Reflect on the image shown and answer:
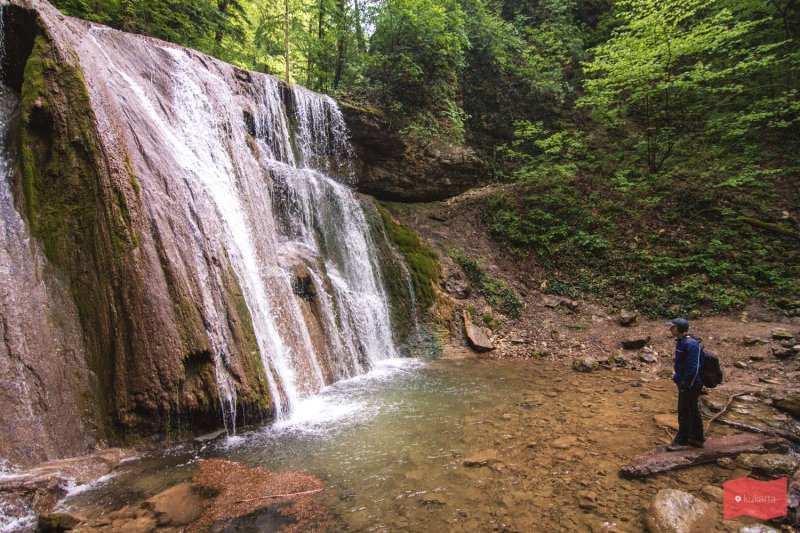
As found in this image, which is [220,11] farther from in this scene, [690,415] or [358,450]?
[690,415]

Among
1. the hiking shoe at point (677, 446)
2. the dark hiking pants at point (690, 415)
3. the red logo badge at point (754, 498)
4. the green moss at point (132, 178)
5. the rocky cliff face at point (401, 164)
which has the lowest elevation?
the red logo badge at point (754, 498)

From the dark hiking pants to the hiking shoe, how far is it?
0.10ft

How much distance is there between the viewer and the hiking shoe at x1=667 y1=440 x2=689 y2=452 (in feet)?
14.1

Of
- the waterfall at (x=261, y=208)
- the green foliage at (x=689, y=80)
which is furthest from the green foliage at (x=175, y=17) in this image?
the green foliage at (x=689, y=80)

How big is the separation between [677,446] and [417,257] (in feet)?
27.3

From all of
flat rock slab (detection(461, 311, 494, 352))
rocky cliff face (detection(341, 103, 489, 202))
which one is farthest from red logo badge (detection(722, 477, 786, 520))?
rocky cliff face (detection(341, 103, 489, 202))

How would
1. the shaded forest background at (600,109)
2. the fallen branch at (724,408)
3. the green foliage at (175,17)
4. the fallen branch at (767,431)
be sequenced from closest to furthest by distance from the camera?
the fallen branch at (767,431) < the fallen branch at (724,408) < the shaded forest background at (600,109) < the green foliage at (175,17)

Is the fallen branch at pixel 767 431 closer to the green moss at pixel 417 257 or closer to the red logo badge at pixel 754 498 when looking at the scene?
the red logo badge at pixel 754 498

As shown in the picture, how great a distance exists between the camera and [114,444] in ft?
14.7

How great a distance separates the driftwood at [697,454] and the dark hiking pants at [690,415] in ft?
0.51

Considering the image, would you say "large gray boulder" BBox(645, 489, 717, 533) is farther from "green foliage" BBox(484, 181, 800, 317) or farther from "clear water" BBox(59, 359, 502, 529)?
"green foliage" BBox(484, 181, 800, 317)

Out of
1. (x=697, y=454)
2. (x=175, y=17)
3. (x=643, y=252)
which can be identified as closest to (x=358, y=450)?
(x=697, y=454)

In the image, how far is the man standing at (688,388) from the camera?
14.1ft

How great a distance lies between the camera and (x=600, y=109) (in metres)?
13.9
